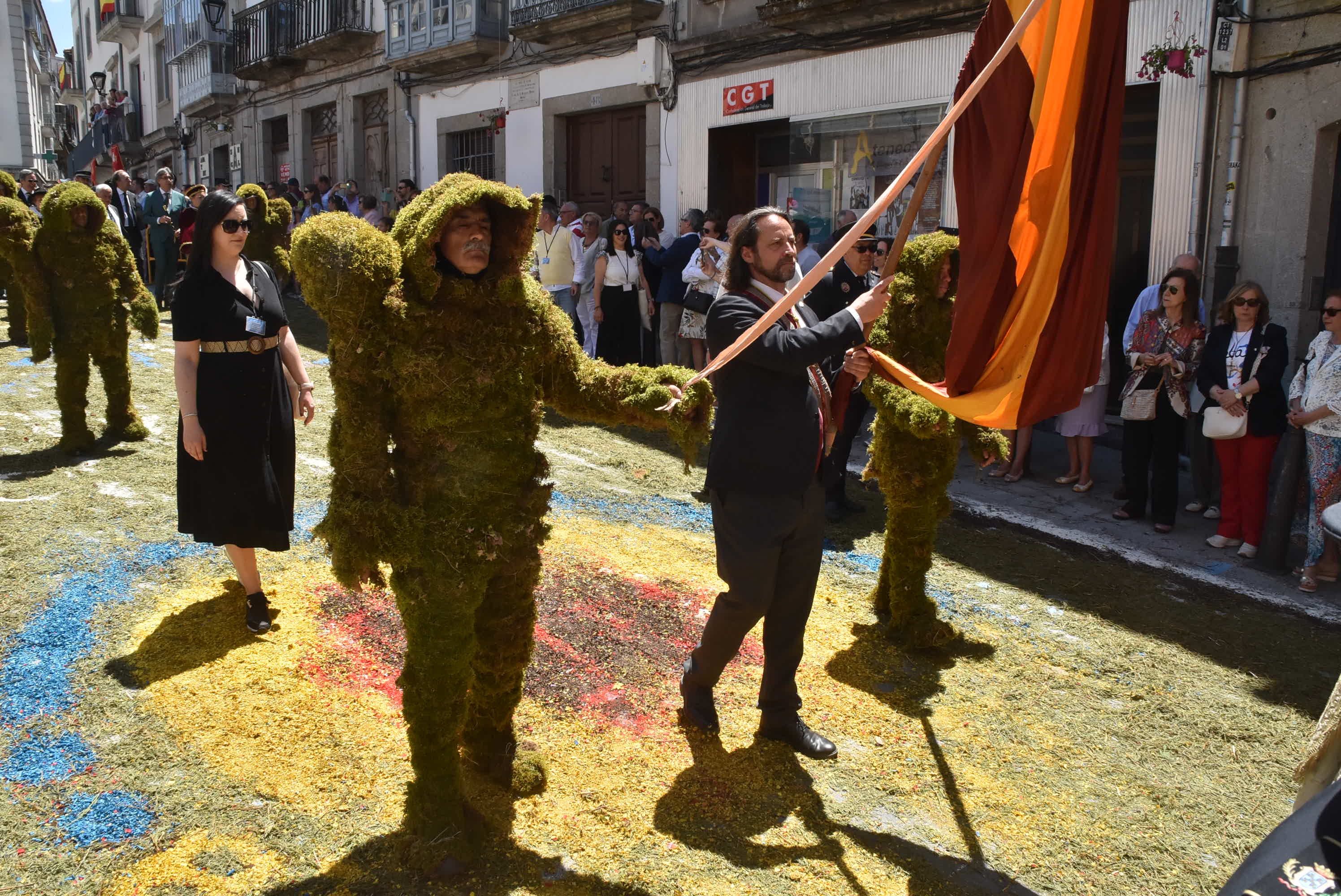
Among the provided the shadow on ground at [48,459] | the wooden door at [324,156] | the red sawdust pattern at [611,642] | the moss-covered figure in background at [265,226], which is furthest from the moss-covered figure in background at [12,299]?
the wooden door at [324,156]

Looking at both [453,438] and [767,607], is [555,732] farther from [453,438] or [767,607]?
[453,438]

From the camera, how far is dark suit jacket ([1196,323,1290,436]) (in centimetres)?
697

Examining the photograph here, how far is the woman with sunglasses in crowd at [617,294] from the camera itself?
11898mm

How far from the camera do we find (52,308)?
26.7 ft

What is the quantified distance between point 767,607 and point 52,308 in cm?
693

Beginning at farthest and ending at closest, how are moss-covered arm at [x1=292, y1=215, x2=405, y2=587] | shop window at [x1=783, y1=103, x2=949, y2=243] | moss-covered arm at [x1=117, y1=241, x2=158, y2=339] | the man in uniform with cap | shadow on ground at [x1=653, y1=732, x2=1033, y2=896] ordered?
shop window at [x1=783, y1=103, x2=949, y2=243]
moss-covered arm at [x1=117, y1=241, x2=158, y2=339]
the man in uniform with cap
shadow on ground at [x1=653, y1=732, x2=1033, y2=896]
moss-covered arm at [x1=292, y1=215, x2=405, y2=587]

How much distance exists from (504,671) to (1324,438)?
5.61m

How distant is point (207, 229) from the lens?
4.75 m

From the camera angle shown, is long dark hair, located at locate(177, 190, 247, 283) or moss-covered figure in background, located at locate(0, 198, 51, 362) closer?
long dark hair, located at locate(177, 190, 247, 283)

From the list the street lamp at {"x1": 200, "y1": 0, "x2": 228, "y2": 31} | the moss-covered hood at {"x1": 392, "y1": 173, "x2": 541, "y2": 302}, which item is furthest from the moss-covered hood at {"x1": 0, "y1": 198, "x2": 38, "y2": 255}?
the street lamp at {"x1": 200, "y1": 0, "x2": 228, "y2": 31}

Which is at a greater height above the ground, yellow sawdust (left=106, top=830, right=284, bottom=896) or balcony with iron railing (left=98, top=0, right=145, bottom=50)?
balcony with iron railing (left=98, top=0, right=145, bottom=50)

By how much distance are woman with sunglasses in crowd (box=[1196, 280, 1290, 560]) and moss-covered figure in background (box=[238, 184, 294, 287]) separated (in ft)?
26.0

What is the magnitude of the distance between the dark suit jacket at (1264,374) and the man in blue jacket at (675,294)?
5327 mm

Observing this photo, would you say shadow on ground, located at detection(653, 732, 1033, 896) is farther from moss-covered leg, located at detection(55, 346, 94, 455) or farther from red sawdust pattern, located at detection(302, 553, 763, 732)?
moss-covered leg, located at detection(55, 346, 94, 455)
